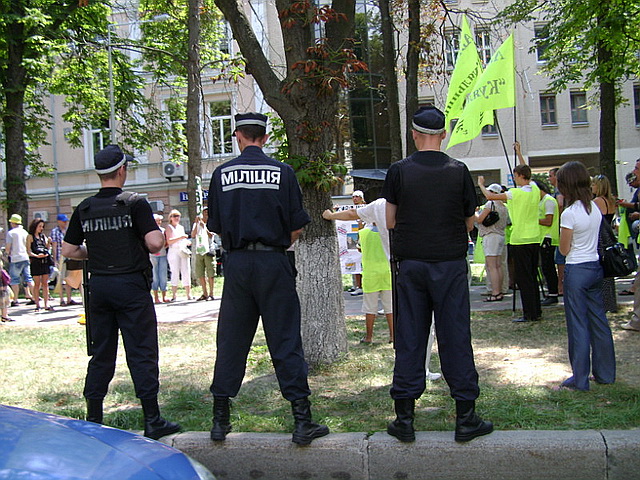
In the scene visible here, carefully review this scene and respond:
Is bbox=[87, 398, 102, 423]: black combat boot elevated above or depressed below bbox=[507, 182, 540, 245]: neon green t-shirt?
below

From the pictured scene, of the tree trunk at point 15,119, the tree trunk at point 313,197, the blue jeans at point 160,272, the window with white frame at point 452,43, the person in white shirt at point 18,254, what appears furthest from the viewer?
the tree trunk at point 15,119

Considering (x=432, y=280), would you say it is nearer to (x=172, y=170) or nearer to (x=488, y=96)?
(x=488, y=96)

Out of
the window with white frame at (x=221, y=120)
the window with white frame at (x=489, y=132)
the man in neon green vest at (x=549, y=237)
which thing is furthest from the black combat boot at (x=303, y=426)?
the window with white frame at (x=489, y=132)

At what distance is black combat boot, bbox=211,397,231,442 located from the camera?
4484 millimetres

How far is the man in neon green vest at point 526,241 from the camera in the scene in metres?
8.83

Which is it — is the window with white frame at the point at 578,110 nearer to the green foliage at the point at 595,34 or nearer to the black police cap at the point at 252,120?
the green foliage at the point at 595,34

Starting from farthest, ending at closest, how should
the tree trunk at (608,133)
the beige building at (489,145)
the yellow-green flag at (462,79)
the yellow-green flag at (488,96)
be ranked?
the beige building at (489,145)
the tree trunk at (608,133)
the yellow-green flag at (488,96)
the yellow-green flag at (462,79)

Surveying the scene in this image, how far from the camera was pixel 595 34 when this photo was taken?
15.3 m

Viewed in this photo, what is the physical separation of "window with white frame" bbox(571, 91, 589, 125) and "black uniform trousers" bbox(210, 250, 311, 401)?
112ft

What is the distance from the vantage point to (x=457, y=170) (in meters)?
4.46

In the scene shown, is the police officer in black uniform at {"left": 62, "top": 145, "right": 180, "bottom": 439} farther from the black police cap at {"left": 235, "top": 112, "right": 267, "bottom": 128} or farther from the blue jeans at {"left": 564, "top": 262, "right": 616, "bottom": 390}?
the blue jeans at {"left": 564, "top": 262, "right": 616, "bottom": 390}

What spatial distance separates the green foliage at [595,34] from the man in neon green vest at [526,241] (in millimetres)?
7791

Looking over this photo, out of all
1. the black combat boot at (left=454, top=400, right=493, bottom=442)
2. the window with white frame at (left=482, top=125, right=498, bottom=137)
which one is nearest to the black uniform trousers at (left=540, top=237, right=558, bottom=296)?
the black combat boot at (left=454, top=400, right=493, bottom=442)

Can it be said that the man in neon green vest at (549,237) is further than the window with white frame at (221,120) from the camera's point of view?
No
